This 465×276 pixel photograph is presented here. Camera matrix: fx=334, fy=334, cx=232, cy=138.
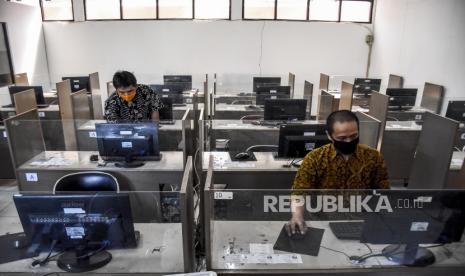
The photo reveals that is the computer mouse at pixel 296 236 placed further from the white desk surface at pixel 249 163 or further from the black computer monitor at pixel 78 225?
the white desk surface at pixel 249 163

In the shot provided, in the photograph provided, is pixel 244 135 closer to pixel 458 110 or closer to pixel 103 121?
pixel 103 121

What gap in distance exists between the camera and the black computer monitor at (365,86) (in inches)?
229

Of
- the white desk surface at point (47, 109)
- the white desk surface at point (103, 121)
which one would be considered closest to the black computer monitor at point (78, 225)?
the white desk surface at point (103, 121)

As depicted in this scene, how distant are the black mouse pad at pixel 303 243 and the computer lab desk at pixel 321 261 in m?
0.02

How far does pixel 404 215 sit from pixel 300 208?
0.44 m

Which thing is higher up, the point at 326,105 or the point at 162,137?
the point at 326,105

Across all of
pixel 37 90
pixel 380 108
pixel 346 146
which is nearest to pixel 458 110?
pixel 380 108

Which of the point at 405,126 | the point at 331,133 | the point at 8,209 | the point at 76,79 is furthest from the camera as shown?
the point at 76,79

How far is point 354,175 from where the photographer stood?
1858 mm

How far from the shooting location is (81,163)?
9.20ft

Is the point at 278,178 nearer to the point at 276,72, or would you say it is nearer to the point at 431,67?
the point at 431,67

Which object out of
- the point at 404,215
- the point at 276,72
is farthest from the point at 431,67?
the point at 404,215

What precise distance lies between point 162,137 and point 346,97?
10.8 ft

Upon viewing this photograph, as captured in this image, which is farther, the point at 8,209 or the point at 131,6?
the point at 131,6
